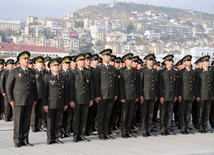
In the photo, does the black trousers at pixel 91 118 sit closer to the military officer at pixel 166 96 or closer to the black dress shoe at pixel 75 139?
the black dress shoe at pixel 75 139

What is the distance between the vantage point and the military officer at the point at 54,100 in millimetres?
8227

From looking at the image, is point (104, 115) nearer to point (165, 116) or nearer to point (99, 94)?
point (99, 94)

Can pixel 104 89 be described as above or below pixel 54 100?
above

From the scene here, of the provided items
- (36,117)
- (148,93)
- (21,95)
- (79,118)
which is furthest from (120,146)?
(36,117)

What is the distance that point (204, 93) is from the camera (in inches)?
412

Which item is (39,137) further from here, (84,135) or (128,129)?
(128,129)

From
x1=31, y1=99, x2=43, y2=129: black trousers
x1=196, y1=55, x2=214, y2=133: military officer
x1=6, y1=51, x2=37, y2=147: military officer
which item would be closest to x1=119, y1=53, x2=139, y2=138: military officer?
x1=196, y1=55, x2=214, y2=133: military officer

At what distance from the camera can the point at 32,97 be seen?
8.05 m

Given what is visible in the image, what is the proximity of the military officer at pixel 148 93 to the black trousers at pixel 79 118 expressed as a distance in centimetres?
155

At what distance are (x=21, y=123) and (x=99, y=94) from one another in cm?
190

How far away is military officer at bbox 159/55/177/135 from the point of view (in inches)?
390

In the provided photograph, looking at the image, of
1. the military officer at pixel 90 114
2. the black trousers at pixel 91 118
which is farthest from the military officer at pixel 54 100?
the black trousers at pixel 91 118

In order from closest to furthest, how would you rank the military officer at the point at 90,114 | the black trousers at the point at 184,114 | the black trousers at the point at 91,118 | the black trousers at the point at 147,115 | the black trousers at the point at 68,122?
the black trousers at the point at 68,122 < the military officer at the point at 90,114 < the black trousers at the point at 91,118 < the black trousers at the point at 147,115 < the black trousers at the point at 184,114

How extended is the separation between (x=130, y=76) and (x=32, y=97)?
2.42 m
